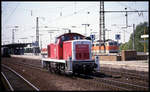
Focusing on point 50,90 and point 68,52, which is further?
point 68,52

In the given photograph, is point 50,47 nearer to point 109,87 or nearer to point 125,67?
point 125,67

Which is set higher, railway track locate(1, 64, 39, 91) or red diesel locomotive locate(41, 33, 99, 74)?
red diesel locomotive locate(41, 33, 99, 74)

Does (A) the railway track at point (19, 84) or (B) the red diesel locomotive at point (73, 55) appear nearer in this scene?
(A) the railway track at point (19, 84)

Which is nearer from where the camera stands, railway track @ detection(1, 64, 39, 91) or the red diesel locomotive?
railway track @ detection(1, 64, 39, 91)

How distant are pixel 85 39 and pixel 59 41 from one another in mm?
1996

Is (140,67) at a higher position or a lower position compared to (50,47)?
lower

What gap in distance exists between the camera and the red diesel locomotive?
49.9 feet

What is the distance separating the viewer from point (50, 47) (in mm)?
19562

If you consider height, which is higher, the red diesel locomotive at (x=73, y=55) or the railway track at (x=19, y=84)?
the red diesel locomotive at (x=73, y=55)

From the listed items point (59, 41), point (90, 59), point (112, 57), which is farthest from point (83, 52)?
point (112, 57)

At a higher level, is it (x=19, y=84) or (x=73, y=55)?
(x=73, y=55)

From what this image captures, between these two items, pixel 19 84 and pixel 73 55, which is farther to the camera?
pixel 73 55

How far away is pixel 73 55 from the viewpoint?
51.5 ft

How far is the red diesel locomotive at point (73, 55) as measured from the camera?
49.9ft
